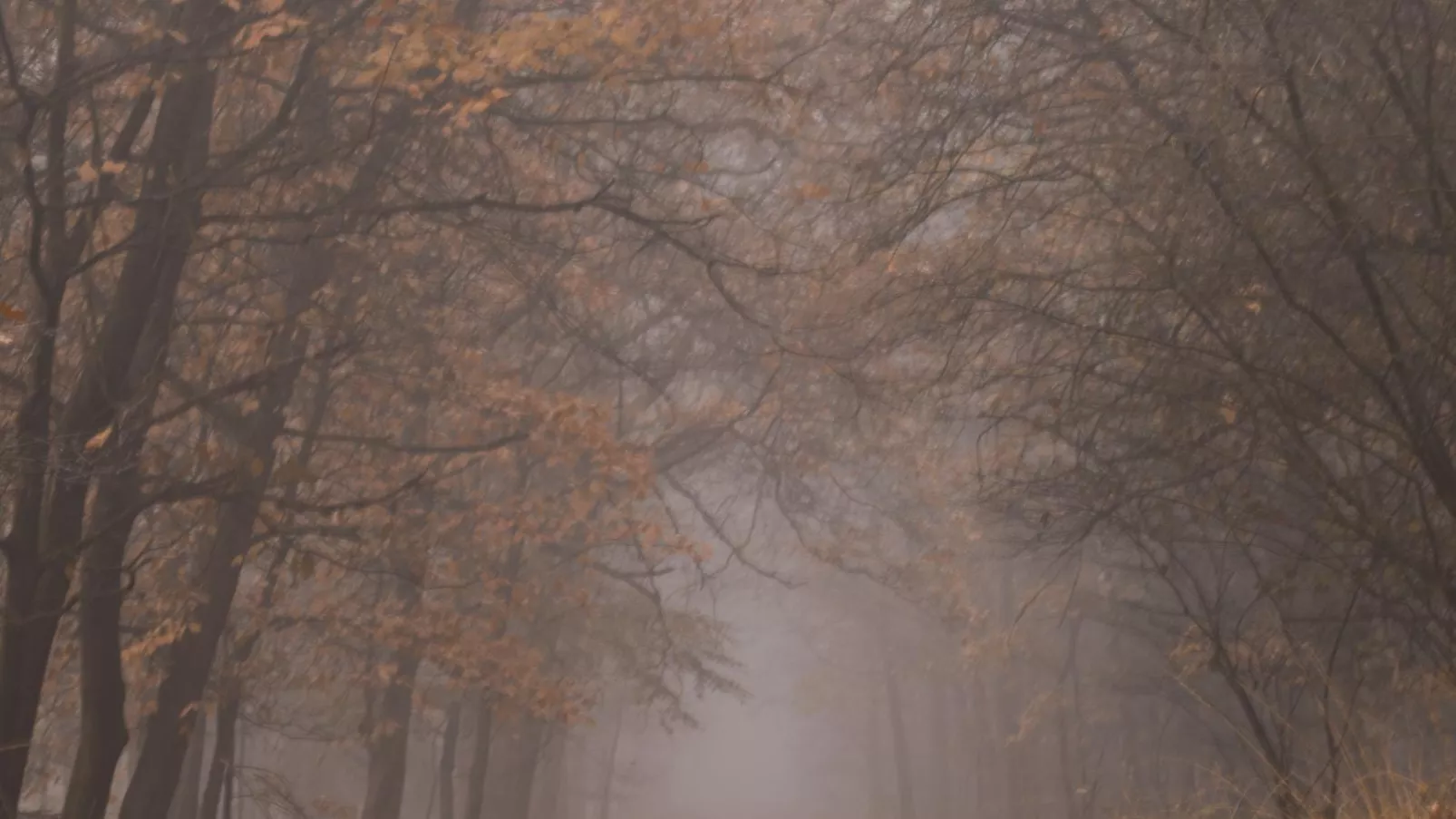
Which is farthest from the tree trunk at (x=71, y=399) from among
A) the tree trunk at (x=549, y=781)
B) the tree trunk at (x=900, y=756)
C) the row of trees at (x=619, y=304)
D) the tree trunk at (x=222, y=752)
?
the tree trunk at (x=900, y=756)

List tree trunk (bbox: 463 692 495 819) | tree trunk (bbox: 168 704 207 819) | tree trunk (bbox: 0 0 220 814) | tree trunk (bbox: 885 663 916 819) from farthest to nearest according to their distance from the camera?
tree trunk (bbox: 885 663 916 819) < tree trunk (bbox: 463 692 495 819) < tree trunk (bbox: 168 704 207 819) < tree trunk (bbox: 0 0 220 814)

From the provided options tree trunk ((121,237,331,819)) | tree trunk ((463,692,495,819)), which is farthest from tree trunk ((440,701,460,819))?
tree trunk ((121,237,331,819))

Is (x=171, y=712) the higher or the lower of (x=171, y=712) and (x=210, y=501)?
the lower

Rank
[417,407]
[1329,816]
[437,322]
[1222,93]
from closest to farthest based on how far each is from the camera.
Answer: [1329,816] → [1222,93] → [437,322] → [417,407]

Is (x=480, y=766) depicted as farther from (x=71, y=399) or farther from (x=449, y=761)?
(x=71, y=399)

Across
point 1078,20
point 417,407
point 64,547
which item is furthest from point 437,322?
point 1078,20

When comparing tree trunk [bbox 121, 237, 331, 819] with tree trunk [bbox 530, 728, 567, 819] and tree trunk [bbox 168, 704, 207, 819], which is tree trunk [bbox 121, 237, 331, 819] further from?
tree trunk [bbox 530, 728, 567, 819]

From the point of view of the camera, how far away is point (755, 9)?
8.01 m

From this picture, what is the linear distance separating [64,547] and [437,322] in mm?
3419

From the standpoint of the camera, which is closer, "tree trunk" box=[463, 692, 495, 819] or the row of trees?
the row of trees

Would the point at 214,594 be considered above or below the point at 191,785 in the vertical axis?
above

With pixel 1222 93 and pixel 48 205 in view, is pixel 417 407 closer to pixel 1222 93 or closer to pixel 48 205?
pixel 48 205

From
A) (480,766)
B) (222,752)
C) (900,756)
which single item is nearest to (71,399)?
(222,752)

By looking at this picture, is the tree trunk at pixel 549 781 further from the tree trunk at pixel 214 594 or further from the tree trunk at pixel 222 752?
the tree trunk at pixel 214 594
